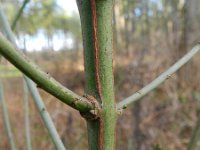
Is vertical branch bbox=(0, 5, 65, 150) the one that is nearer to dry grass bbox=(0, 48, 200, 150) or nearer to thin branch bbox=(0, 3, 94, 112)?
thin branch bbox=(0, 3, 94, 112)

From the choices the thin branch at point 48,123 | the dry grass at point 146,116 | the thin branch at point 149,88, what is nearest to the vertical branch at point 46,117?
the thin branch at point 48,123

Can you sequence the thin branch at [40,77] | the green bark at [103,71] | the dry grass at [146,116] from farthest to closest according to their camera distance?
the dry grass at [146,116] → the green bark at [103,71] → the thin branch at [40,77]

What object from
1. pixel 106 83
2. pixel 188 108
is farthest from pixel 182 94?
pixel 106 83

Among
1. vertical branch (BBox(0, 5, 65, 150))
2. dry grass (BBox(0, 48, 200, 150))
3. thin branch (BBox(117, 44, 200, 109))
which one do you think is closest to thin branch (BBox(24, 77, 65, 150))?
vertical branch (BBox(0, 5, 65, 150))

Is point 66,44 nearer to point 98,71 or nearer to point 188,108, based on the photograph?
point 188,108

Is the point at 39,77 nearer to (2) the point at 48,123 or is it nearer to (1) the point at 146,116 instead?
(2) the point at 48,123

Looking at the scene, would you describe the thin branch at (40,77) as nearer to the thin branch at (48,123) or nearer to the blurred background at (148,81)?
the thin branch at (48,123)

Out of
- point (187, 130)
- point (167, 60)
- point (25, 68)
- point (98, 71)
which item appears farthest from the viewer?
point (167, 60)
